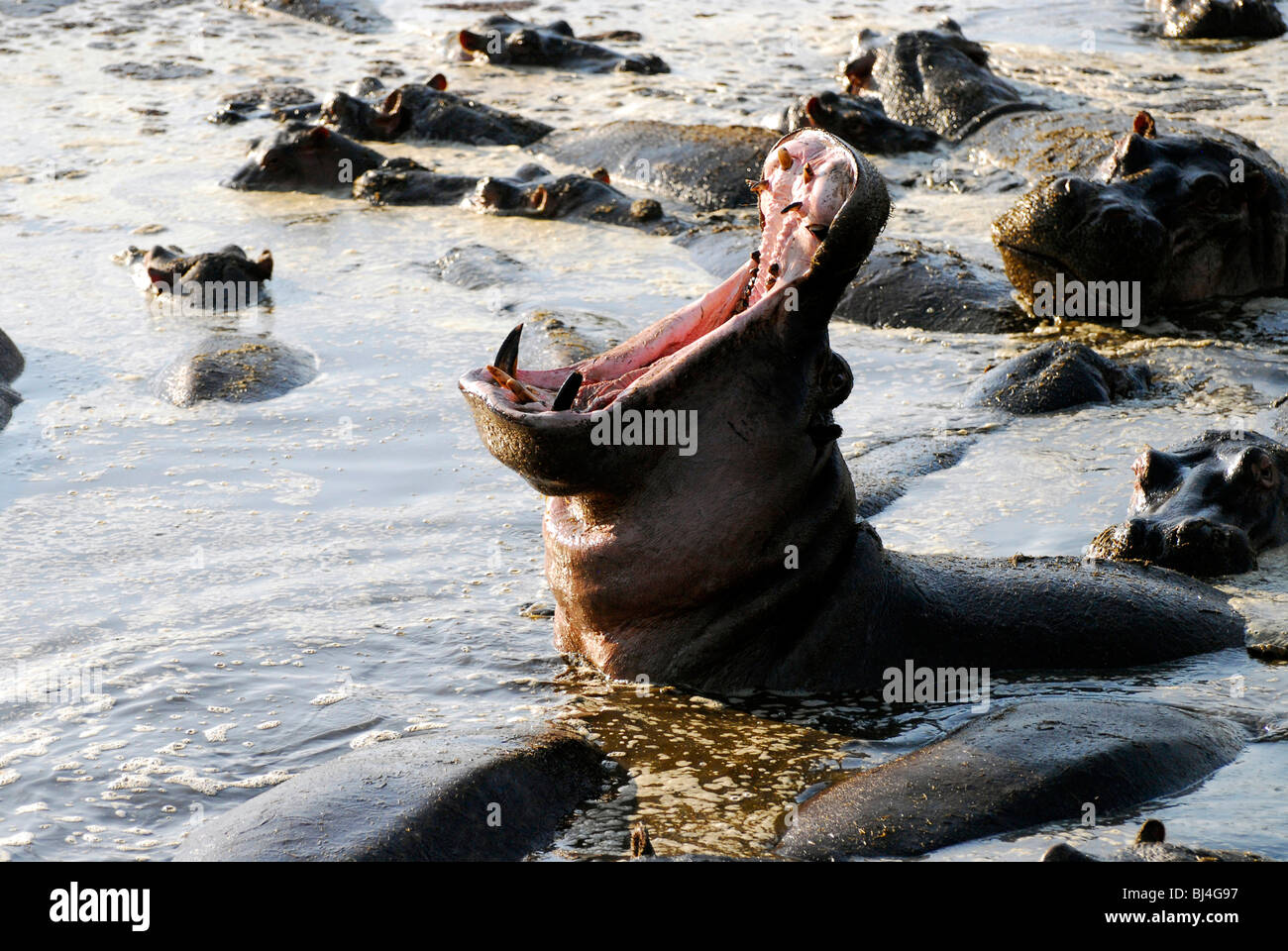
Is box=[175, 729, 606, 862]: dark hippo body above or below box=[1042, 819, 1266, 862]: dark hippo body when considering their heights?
below

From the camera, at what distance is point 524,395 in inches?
198

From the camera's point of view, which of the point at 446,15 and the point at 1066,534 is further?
the point at 446,15

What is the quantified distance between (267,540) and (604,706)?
7.22 feet

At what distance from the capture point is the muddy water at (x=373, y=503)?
16.3ft

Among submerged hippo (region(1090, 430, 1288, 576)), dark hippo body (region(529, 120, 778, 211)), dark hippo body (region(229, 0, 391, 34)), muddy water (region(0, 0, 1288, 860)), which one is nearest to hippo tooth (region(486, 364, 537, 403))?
muddy water (region(0, 0, 1288, 860))

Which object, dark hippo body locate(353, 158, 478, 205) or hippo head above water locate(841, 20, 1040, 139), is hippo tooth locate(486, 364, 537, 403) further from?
hippo head above water locate(841, 20, 1040, 139)

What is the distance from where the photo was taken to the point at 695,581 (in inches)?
202

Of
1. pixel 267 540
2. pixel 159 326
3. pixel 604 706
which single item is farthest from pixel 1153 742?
pixel 159 326

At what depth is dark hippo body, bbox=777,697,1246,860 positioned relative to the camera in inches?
167

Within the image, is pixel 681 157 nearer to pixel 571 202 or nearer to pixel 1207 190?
pixel 571 202

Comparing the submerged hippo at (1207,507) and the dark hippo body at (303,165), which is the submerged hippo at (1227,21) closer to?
the dark hippo body at (303,165)

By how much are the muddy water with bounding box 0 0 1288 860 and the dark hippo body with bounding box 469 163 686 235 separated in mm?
172

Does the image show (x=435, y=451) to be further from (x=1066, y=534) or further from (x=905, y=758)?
(x=905, y=758)
